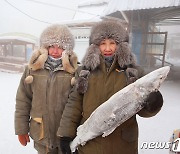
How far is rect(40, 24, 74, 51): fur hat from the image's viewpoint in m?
1.95

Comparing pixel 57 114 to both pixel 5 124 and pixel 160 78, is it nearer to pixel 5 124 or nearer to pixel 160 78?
pixel 160 78

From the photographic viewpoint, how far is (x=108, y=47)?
1602 millimetres

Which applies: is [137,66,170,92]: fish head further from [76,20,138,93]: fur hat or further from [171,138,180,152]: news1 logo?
[171,138,180,152]: news1 logo

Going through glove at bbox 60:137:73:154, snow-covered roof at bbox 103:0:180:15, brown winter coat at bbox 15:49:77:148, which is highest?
snow-covered roof at bbox 103:0:180:15

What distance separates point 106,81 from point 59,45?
606 mm

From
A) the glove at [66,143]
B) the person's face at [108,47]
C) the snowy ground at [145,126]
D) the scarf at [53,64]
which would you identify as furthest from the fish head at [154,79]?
the snowy ground at [145,126]

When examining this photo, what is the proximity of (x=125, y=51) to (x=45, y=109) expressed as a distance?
0.81 m

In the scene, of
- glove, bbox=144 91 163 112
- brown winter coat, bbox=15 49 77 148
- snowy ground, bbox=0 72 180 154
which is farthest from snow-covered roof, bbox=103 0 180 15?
glove, bbox=144 91 163 112

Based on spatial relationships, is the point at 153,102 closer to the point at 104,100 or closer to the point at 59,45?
the point at 104,100

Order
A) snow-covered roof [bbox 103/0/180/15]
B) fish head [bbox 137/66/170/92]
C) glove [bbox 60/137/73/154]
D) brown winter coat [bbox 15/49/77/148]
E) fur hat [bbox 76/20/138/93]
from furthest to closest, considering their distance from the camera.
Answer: snow-covered roof [bbox 103/0/180/15]
brown winter coat [bbox 15/49/77/148]
glove [bbox 60/137/73/154]
fur hat [bbox 76/20/138/93]
fish head [bbox 137/66/170/92]

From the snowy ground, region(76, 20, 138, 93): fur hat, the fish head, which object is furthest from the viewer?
the snowy ground

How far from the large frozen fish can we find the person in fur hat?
85mm

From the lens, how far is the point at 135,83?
54.6 inches

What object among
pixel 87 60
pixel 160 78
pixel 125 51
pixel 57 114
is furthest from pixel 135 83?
pixel 57 114
